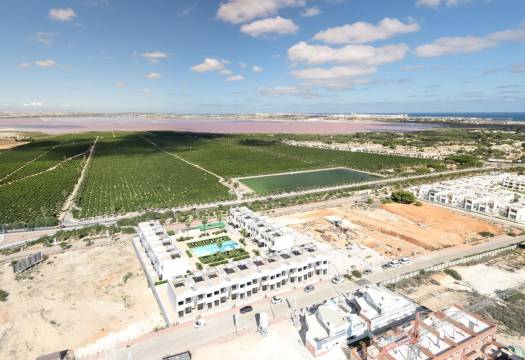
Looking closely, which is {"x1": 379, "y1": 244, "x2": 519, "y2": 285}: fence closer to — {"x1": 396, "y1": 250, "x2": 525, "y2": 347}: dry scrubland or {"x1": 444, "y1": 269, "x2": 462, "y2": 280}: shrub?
{"x1": 396, "y1": 250, "x2": 525, "y2": 347}: dry scrubland

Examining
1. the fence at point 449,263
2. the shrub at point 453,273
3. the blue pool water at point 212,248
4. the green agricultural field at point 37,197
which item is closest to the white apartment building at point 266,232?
the blue pool water at point 212,248

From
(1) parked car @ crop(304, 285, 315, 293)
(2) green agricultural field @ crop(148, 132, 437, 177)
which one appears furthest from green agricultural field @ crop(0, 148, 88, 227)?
(1) parked car @ crop(304, 285, 315, 293)

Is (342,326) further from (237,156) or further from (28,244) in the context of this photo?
(237,156)

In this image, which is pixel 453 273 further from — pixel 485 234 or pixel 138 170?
pixel 138 170

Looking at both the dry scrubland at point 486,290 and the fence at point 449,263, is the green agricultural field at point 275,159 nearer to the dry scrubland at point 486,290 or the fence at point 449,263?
the fence at point 449,263

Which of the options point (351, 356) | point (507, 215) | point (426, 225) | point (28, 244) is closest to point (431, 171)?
point (507, 215)

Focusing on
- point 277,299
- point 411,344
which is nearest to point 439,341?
point 411,344
